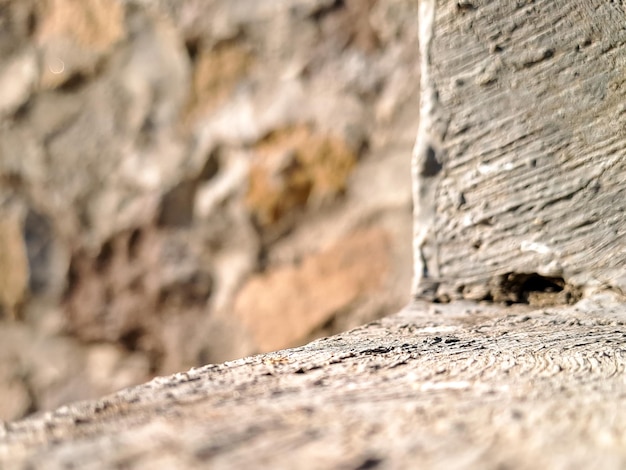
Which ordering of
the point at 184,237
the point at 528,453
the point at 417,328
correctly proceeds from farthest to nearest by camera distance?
the point at 184,237
the point at 417,328
the point at 528,453

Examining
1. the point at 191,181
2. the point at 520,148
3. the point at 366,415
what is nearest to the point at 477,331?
the point at 520,148

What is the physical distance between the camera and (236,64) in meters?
1.06

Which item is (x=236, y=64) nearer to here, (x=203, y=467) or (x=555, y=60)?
(x=555, y=60)

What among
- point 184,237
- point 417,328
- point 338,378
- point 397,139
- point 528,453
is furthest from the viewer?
point 184,237

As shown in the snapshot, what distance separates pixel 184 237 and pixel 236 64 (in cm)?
26

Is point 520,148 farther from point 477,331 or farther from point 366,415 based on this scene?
point 366,415

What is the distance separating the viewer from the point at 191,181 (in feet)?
3.52

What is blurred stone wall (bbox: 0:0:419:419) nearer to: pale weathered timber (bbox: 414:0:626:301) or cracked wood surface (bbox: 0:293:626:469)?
pale weathered timber (bbox: 414:0:626:301)

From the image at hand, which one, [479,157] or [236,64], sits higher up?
[236,64]

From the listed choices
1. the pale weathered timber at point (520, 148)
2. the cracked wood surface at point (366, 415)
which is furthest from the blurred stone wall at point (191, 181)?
the cracked wood surface at point (366, 415)

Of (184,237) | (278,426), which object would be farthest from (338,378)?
(184,237)

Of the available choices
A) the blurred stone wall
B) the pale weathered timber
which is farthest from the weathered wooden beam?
the blurred stone wall

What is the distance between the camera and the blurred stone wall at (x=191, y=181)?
3.25ft

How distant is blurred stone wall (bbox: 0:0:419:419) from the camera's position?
992 millimetres
